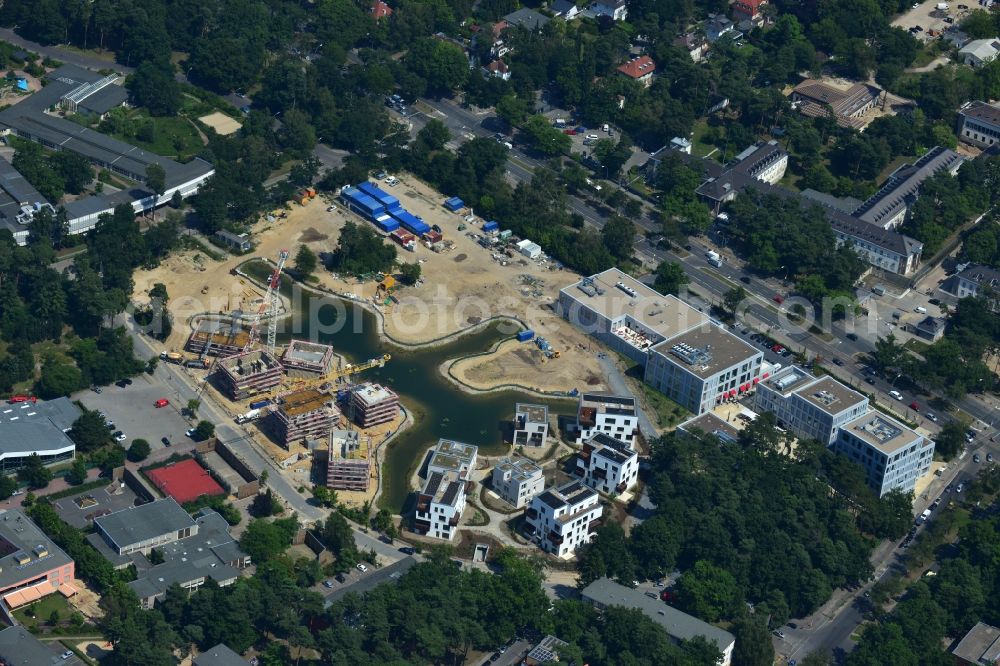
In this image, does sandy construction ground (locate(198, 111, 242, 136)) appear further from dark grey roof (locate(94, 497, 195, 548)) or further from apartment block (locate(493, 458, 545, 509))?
apartment block (locate(493, 458, 545, 509))

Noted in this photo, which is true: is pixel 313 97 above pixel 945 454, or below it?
above

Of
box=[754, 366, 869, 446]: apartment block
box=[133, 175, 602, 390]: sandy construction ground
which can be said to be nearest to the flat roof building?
box=[754, 366, 869, 446]: apartment block

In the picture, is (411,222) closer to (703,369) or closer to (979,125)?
(703,369)

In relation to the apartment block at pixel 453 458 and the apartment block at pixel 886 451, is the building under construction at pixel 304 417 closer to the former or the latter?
the apartment block at pixel 453 458

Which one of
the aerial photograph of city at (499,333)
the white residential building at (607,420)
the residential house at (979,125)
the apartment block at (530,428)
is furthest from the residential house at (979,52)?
the apartment block at (530,428)

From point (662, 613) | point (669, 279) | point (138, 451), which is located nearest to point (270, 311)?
point (138, 451)

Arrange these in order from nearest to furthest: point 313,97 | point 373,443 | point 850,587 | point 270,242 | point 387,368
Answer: point 850,587, point 373,443, point 387,368, point 270,242, point 313,97

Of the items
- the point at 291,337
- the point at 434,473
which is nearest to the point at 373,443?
the point at 434,473

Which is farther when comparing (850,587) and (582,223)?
(582,223)

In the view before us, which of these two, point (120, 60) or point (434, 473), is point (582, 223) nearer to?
point (434, 473)
